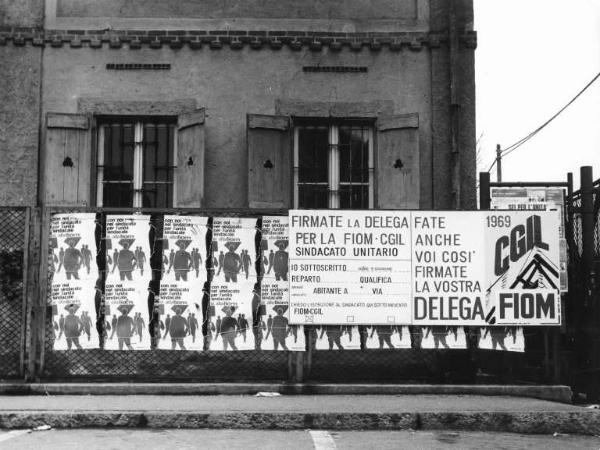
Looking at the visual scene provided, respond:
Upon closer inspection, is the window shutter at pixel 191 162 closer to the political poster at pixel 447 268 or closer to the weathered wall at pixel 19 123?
the weathered wall at pixel 19 123

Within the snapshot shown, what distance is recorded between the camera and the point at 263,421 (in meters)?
8.13

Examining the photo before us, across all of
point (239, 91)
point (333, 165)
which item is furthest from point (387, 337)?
point (239, 91)

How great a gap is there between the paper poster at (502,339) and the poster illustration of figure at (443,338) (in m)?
0.25

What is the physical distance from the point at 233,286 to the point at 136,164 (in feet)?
9.73

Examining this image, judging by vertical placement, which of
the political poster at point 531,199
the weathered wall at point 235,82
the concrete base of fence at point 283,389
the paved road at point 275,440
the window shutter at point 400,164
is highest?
the weathered wall at point 235,82

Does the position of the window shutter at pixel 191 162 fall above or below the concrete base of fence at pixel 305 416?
above

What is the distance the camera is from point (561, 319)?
9891mm

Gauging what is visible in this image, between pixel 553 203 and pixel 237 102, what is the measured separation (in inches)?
186

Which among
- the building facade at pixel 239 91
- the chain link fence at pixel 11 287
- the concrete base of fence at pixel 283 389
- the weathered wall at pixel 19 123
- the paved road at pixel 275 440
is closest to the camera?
the paved road at pixel 275 440

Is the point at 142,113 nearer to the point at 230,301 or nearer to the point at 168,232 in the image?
the point at 168,232

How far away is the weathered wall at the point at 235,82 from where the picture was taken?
11.9 m

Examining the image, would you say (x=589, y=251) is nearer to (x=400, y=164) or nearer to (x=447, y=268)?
(x=447, y=268)

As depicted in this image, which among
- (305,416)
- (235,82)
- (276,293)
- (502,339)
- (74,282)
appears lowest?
(305,416)

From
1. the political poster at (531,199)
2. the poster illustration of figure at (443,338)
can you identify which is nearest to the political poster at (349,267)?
the poster illustration of figure at (443,338)
